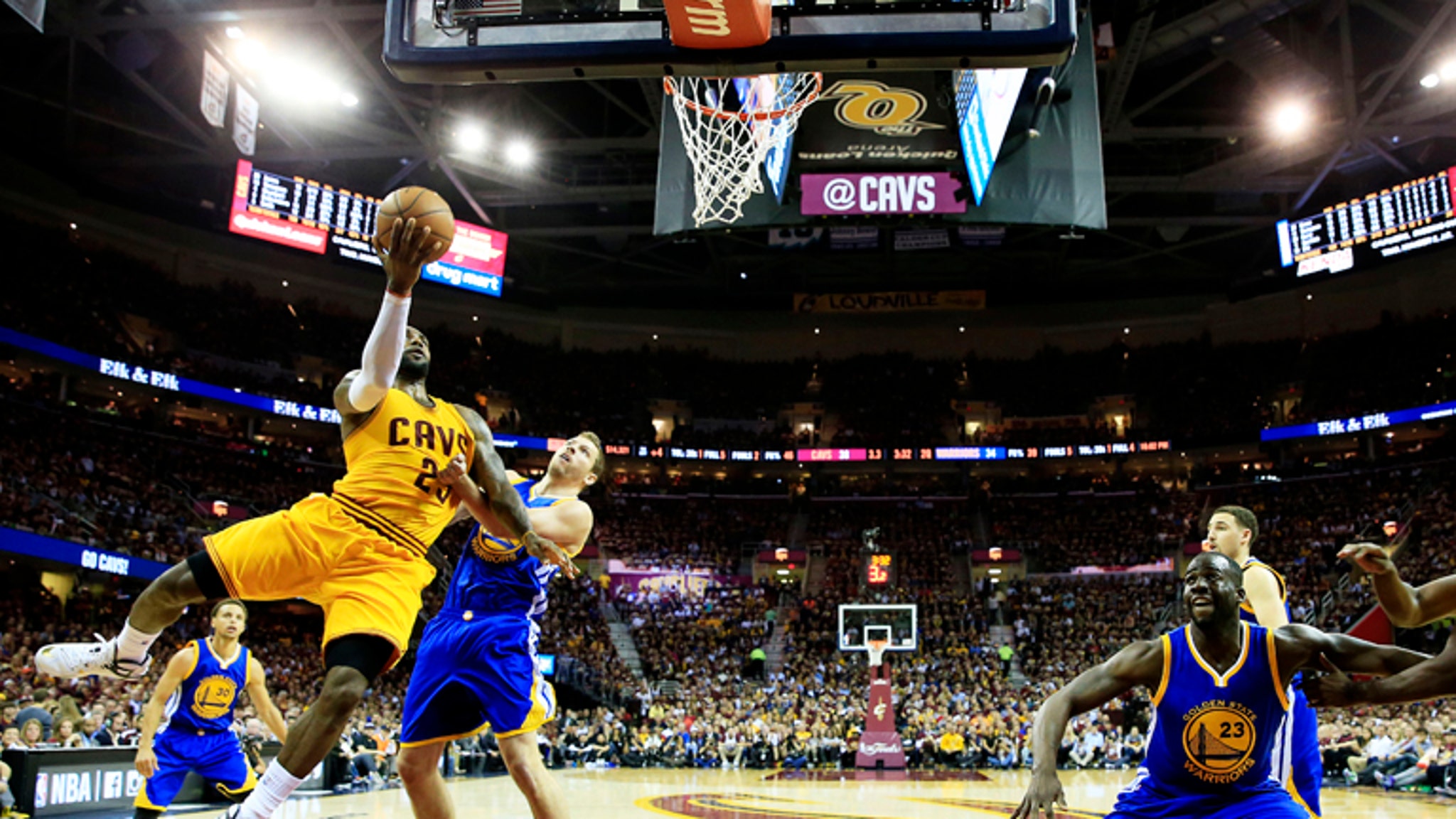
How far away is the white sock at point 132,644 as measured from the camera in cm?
443

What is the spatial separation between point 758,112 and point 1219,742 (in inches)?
332

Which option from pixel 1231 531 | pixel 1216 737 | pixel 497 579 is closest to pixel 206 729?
pixel 497 579

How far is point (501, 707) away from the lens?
201 inches

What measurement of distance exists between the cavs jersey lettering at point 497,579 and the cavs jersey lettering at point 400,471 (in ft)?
1.92

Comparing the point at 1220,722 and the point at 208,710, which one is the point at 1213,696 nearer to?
the point at 1220,722

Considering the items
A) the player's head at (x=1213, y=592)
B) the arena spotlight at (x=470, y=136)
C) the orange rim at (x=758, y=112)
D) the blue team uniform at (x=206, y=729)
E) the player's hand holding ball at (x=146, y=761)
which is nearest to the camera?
the player's head at (x=1213, y=592)

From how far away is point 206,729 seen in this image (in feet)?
24.7

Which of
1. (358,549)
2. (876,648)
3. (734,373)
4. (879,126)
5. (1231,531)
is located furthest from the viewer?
(734,373)

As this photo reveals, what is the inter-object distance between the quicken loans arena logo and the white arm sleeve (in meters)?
3.35

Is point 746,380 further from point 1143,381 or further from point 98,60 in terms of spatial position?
point 98,60

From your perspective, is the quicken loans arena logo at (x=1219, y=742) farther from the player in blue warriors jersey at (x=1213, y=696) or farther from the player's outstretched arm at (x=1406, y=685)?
the player's outstretched arm at (x=1406, y=685)

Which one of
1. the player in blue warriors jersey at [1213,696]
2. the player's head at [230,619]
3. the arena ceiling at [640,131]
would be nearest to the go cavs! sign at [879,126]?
the arena ceiling at [640,131]

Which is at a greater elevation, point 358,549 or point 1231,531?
point 1231,531

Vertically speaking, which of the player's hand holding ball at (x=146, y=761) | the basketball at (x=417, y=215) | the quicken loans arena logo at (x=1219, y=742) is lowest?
the player's hand holding ball at (x=146, y=761)
